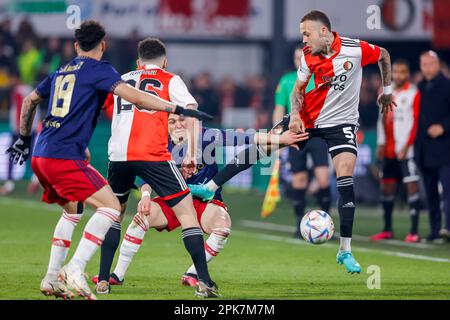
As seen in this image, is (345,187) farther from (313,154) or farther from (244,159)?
(313,154)

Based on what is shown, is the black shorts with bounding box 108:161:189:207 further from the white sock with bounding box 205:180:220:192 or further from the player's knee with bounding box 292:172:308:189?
the player's knee with bounding box 292:172:308:189

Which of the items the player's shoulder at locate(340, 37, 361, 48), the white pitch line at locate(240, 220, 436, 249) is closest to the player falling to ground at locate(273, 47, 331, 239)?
the white pitch line at locate(240, 220, 436, 249)

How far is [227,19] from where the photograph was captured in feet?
90.3

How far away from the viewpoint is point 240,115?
79.8 ft

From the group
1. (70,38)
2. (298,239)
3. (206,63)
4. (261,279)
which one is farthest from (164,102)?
(206,63)

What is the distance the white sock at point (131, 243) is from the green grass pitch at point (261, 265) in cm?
16

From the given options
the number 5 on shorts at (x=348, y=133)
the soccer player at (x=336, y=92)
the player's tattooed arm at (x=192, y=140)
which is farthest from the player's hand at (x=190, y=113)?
the number 5 on shorts at (x=348, y=133)

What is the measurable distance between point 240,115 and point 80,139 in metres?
15.4

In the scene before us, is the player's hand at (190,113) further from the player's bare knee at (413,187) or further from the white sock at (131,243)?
the player's bare knee at (413,187)

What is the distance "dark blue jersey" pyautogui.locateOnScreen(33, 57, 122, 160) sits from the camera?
8961 millimetres

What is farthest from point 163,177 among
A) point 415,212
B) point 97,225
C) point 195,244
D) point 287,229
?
point 287,229

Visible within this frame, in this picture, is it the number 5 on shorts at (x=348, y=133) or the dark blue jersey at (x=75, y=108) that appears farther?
the number 5 on shorts at (x=348, y=133)

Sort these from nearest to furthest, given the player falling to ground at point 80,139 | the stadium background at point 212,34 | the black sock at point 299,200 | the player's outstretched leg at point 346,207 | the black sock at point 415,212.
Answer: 1. the player falling to ground at point 80,139
2. the player's outstretched leg at point 346,207
3. the black sock at point 415,212
4. the black sock at point 299,200
5. the stadium background at point 212,34

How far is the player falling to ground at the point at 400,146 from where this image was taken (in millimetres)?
15086
